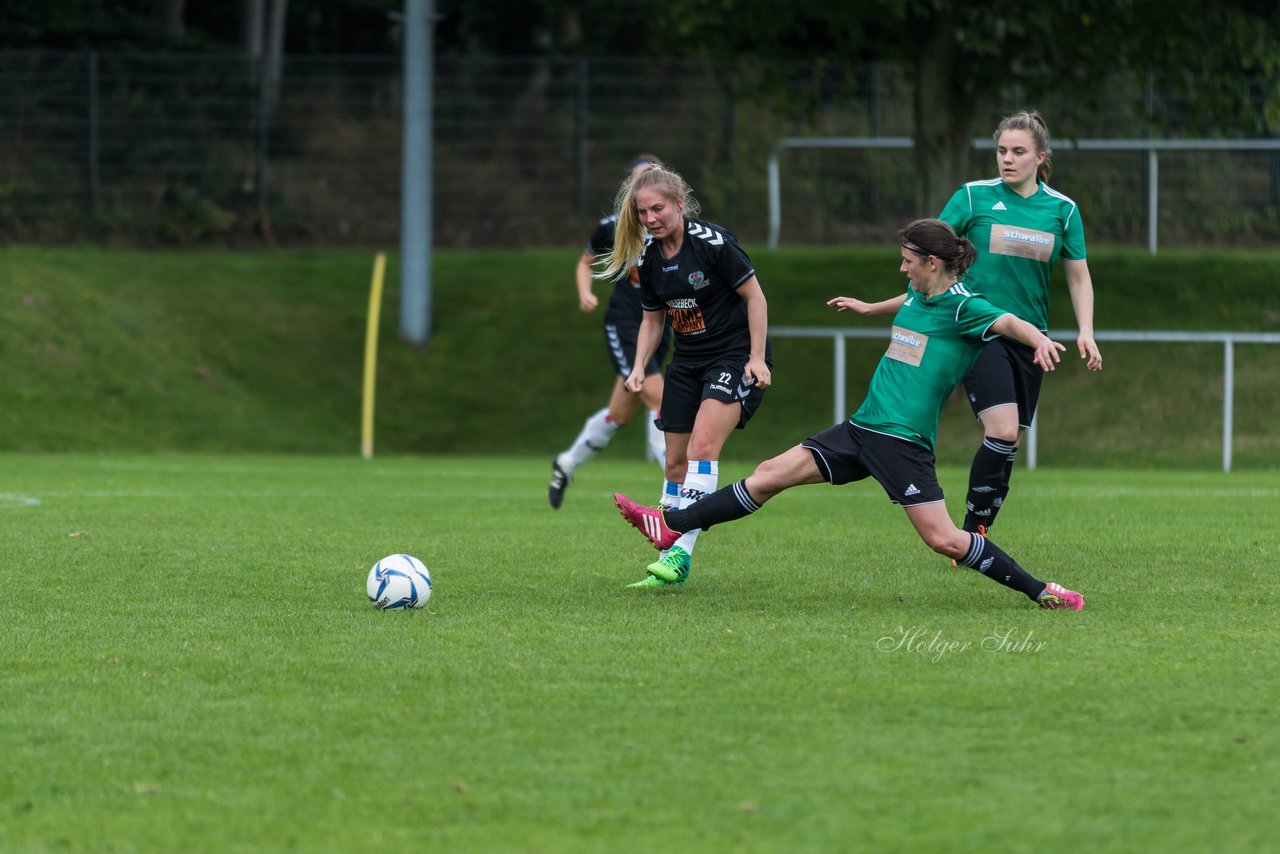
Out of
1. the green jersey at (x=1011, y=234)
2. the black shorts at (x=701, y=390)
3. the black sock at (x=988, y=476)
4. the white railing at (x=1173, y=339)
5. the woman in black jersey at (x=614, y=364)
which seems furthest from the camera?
the white railing at (x=1173, y=339)

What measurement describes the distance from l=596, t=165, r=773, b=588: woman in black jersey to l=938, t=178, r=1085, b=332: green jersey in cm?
114

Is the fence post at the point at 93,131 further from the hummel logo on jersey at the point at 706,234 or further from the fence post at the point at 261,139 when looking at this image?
the hummel logo on jersey at the point at 706,234

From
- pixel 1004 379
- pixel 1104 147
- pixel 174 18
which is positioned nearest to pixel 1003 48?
pixel 1104 147

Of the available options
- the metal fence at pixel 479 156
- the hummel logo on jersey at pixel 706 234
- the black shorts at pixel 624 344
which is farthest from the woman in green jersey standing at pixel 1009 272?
the metal fence at pixel 479 156

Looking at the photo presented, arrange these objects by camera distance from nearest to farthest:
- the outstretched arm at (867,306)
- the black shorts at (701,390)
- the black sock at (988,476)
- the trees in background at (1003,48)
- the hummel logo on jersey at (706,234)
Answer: the outstretched arm at (867,306) → the hummel logo on jersey at (706,234) → the black shorts at (701,390) → the black sock at (988,476) → the trees in background at (1003,48)

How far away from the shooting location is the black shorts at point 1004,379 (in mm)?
7812

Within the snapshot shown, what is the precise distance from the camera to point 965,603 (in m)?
6.87

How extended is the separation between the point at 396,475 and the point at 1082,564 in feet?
26.0

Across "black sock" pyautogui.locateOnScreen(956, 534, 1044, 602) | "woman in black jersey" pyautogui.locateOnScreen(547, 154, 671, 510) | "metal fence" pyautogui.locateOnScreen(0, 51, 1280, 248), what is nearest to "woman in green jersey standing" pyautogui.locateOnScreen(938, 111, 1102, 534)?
"black sock" pyautogui.locateOnScreen(956, 534, 1044, 602)

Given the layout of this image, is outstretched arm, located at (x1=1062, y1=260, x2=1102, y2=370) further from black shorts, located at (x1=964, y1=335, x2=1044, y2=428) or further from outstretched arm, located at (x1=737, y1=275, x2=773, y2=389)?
outstretched arm, located at (x1=737, y1=275, x2=773, y2=389)

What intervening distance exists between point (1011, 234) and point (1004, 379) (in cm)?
69

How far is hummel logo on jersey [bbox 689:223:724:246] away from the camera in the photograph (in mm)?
7496

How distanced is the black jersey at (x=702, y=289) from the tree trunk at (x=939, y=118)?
11.8m

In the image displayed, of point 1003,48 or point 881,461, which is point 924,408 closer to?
point 881,461
